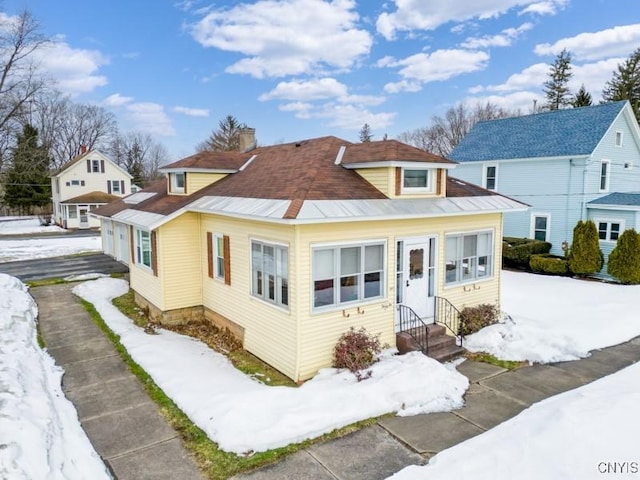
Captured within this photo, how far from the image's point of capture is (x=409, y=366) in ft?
26.4

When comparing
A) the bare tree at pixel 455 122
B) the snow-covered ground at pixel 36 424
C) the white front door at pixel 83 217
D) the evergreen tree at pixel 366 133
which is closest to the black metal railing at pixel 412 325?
the snow-covered ground at pixel 36 424

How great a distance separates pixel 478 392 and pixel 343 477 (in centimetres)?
367

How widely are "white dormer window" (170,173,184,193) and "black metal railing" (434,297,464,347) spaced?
29.6ft

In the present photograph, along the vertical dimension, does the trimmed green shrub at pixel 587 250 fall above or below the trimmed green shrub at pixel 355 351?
above

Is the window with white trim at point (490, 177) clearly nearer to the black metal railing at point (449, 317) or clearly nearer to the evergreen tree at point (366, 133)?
the black metal railing at point (449, 317)

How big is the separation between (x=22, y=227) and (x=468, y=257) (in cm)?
4515

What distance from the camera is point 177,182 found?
14180 mm

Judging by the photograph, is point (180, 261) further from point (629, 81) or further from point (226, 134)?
point (629, 81)

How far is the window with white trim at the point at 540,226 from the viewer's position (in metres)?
21.7

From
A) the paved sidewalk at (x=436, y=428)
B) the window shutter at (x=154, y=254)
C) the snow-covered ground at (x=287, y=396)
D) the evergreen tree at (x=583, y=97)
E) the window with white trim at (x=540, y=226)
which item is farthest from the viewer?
the evergreen tree at (x=583, y=97)

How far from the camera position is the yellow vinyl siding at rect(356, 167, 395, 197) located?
962 centimetres

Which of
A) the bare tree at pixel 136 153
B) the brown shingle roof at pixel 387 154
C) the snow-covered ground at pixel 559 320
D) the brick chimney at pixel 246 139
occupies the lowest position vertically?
the snow-covered ground at pixel 559 320

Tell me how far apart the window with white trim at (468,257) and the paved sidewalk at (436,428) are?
256 centimetres

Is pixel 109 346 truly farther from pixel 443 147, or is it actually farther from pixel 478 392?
pixel 443 147
